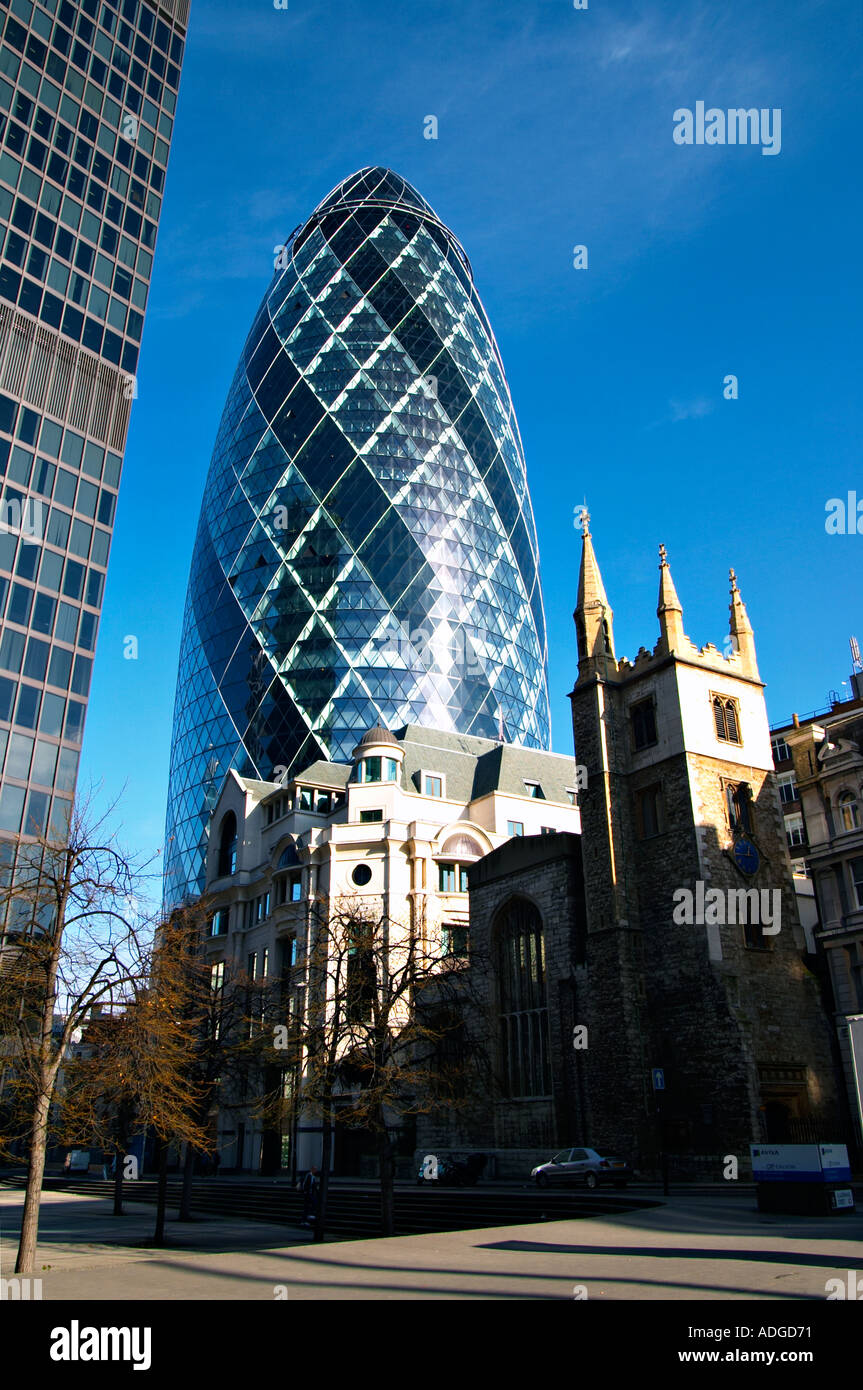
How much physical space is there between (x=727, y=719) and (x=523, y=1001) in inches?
505

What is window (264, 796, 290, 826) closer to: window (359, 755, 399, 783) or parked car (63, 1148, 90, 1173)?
window (359, 755, 399, 783)

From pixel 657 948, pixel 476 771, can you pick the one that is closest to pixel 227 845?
pixel 476 771

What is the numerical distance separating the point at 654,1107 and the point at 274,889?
29.1 m

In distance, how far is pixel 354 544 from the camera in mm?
87000

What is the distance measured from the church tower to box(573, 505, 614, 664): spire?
23 centimetres

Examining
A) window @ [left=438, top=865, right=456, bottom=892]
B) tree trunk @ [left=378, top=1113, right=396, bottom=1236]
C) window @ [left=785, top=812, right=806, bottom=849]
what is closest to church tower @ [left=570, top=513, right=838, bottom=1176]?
tree trunk @ [left=378, top=1113, right=396, bottom=1236]

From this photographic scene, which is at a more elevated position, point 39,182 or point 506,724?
point 39,182

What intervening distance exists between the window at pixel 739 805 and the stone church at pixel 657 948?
0.26 ft

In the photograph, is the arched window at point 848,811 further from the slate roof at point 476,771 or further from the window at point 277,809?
the window at point 277,809

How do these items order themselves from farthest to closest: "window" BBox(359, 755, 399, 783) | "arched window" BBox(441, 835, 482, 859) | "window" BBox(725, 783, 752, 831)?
"window" BBox(359, 755, 399, 783) → "arched window" BBox(441, 835, 482, 859) → "window" BBox(725, 783, 752, 831)

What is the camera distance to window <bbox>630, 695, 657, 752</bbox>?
3675cm

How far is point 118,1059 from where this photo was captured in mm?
17812

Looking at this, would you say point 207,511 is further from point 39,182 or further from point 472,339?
point 39,182
